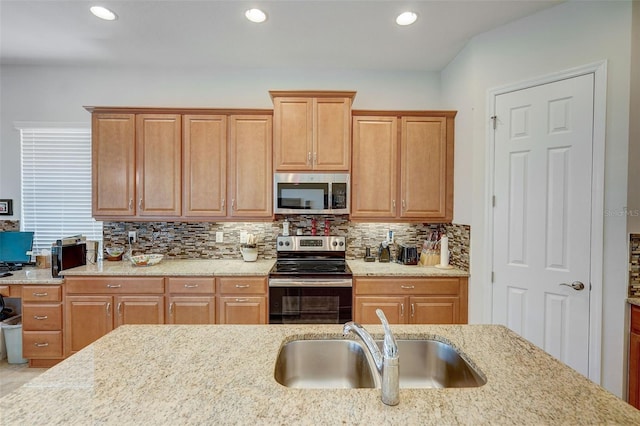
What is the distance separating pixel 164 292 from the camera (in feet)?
9.09

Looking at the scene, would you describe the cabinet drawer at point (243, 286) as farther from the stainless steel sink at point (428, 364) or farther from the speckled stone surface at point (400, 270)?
the stainless steel sink at point (428, 364)

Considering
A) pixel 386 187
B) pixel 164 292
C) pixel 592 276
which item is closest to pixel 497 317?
pixel 592 276

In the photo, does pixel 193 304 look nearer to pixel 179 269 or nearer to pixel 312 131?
pixel 179 269

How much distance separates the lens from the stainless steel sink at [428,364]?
4.20 feet

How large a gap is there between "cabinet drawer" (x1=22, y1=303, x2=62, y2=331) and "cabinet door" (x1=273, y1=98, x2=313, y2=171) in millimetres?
2418

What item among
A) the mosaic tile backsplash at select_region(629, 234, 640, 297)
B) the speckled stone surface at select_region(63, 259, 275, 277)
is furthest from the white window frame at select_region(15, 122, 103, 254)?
the mosaic tile backsplash at select_region(629, 234, 640, 297)

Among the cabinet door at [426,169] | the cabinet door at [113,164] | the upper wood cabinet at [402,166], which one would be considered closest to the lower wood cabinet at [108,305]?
the cabinet door at [113,164]

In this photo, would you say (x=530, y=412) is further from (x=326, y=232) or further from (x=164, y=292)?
(x=164, y=292)

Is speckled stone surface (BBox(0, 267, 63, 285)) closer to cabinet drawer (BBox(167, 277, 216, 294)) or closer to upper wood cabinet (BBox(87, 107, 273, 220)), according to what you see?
upper wood cabinet (BBox(87, 107, 273, 220))

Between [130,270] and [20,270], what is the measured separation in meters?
1.30

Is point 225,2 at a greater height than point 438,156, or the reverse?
point 225,2

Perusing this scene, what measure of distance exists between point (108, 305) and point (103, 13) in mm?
2439

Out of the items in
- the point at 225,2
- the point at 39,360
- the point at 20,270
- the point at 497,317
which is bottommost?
the point at 39,360

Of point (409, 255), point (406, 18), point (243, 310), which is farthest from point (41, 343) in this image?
point (406, 18)
